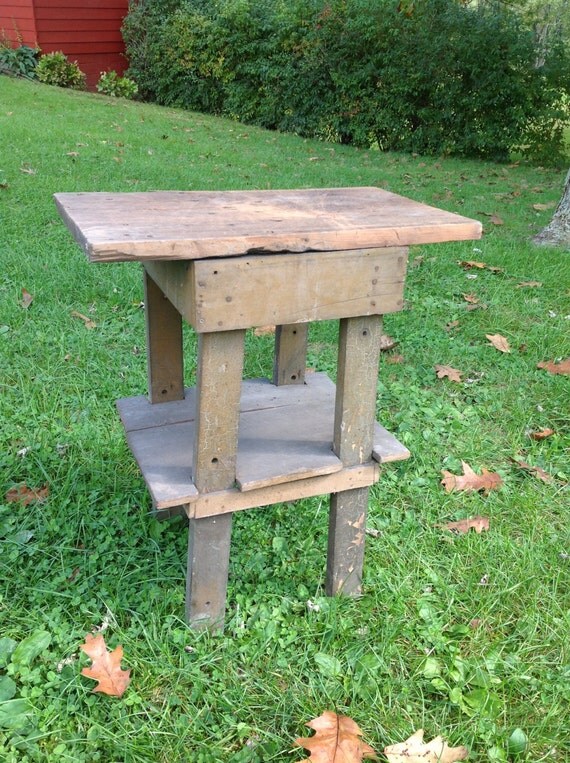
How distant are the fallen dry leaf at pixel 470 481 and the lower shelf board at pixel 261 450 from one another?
651mm

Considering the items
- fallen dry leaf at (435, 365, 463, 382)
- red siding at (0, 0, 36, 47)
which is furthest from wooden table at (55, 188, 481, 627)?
red siding at (0, 0, 36, 47)

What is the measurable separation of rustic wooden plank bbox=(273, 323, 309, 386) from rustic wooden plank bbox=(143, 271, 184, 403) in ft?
1.11

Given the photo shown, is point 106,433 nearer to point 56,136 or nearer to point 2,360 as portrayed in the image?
point 2,360

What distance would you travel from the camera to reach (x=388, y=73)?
32.1ft

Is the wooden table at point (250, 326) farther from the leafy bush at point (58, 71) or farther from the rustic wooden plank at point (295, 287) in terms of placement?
the leafy bush at point (58, 71)

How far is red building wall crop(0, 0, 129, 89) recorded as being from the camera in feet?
39.6

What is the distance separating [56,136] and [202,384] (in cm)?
686

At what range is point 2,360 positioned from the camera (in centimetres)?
327

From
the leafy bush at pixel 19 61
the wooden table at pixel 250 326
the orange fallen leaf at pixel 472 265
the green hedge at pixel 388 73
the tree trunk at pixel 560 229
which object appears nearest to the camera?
the wooden table at pixel 250 326

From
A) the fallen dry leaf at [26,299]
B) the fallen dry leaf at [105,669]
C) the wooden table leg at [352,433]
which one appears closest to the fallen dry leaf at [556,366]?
the wooden table leg at [352,433]

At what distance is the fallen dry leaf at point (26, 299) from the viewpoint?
3.80 metres

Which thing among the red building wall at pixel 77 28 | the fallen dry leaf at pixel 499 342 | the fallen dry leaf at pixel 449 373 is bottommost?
the fallen dry leaf at pixel 449 373

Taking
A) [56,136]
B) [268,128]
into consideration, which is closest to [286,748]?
[56,136]

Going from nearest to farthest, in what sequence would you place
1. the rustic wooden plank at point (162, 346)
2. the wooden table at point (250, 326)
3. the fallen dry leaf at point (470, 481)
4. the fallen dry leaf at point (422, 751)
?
the wooden table at point (250, 326) → the fallen dry leaf at point (422, 751) → the rustic wooden plank at point (162, 346) → the fallen dry leaf at point (470, 481)
